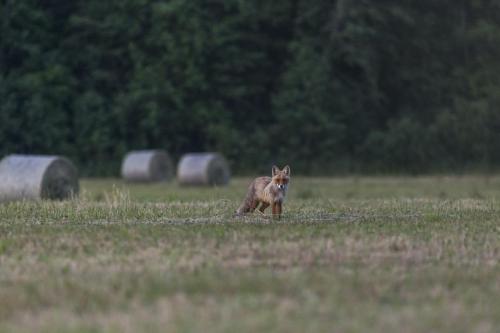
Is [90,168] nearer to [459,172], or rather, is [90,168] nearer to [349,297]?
[459,172]

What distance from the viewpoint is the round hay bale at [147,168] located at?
3847 cm

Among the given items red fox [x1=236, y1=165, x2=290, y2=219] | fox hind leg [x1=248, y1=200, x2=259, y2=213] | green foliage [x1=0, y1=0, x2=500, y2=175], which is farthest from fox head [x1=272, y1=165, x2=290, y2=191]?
green foliage [x1=0, y1=0, x2=500, y2=175]

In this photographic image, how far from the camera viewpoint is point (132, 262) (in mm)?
11617

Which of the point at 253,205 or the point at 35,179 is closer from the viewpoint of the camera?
the point at 253,205

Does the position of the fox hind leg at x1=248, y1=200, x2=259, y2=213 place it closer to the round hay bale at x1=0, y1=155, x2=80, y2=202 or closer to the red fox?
the red fox

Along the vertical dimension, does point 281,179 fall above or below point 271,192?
above

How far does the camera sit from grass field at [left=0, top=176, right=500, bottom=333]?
872 centimetres

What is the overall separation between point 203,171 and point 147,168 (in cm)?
366

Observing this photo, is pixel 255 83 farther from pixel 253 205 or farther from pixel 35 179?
pixel 253 205

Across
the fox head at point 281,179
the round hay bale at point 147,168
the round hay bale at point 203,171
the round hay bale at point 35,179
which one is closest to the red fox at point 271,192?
the fox head at point 281,179

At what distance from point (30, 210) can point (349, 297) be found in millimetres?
9808

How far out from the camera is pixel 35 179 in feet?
78.8

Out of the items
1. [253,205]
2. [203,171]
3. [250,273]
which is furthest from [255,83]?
[250,273]

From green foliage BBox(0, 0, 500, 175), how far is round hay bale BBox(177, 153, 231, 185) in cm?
889
